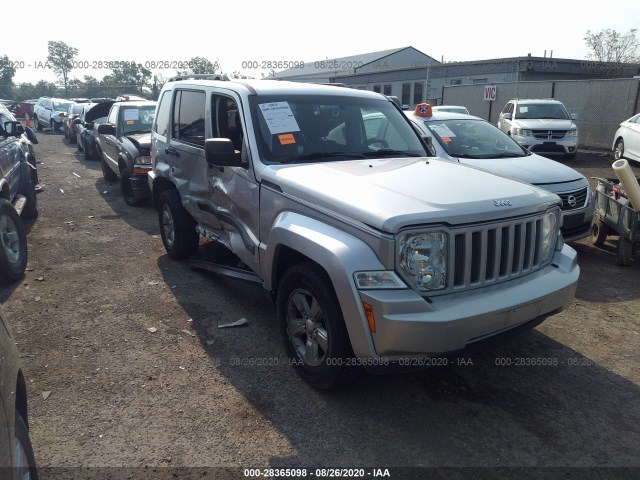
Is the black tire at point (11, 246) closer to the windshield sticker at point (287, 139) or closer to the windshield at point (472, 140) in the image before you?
the windshield sticker at point (287, 139)

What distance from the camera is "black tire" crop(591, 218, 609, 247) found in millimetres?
6715

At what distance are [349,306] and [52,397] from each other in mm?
2230

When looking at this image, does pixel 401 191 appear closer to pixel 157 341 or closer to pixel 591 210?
pixel 157 341

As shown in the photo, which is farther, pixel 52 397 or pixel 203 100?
pixel 203 100

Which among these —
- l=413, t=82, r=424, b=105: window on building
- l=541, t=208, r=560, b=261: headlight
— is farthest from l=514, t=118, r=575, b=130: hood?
l=413, t=82, r=424, b=105: window on building

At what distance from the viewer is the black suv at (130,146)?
8.67 m

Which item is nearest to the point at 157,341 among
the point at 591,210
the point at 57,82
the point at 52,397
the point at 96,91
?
the point at 52,397

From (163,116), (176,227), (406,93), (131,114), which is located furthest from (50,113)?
(176,227)

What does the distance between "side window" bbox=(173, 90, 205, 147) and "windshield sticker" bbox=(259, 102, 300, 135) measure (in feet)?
3.48

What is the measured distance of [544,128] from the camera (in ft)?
46.4

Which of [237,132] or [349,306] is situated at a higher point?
[237,132]

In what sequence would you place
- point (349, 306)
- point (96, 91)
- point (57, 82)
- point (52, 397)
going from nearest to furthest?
1. point (349, 306)
2. point (52, 397)
3. point (96, 91)
4. point (57, 82)

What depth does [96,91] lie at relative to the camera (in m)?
49.3

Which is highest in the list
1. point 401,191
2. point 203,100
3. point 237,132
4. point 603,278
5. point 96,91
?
point 96,91
